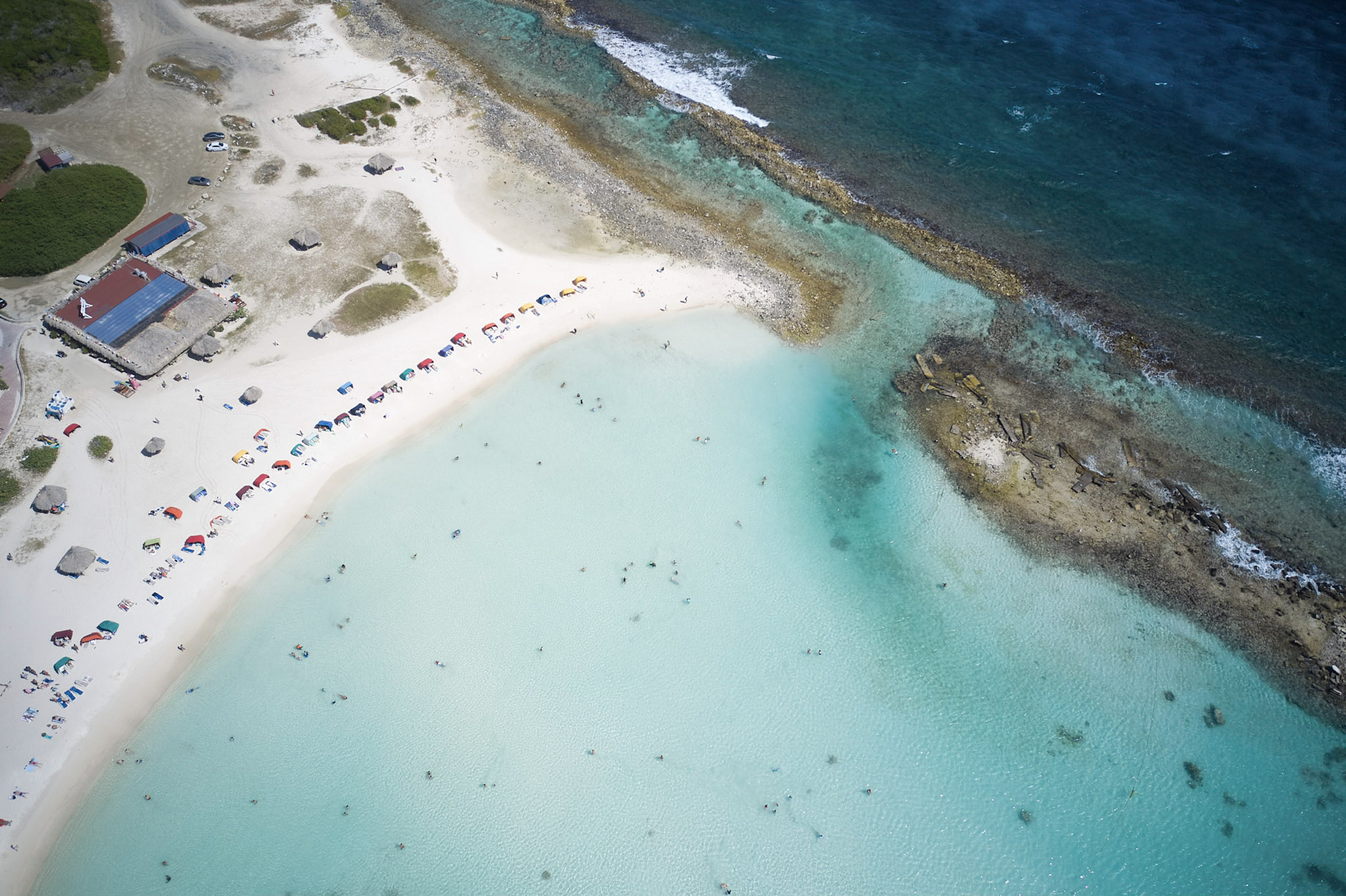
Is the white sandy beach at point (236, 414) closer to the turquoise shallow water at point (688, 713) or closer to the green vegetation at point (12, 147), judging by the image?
the turquoise shallow water at point (688, 713)

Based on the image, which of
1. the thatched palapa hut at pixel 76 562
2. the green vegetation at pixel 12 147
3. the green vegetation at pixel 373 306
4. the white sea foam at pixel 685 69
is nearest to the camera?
the thatched palapa hut at pixel 76 562

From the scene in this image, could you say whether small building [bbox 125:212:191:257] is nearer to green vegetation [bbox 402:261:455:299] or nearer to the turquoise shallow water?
green vegetation [bbox 402:261:455:299]

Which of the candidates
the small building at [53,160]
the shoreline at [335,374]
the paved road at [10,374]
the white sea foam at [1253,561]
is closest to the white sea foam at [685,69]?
the shoreline at [335,374]

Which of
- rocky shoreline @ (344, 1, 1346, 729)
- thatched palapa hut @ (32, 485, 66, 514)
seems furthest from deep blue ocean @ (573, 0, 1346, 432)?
thatched palapa hut @ (32, 485, 66, 514)

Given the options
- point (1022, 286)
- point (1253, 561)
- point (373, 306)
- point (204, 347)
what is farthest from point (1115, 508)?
point (204, 347)

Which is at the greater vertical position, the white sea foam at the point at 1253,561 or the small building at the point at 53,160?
the white sea foam at the point at 1253,561

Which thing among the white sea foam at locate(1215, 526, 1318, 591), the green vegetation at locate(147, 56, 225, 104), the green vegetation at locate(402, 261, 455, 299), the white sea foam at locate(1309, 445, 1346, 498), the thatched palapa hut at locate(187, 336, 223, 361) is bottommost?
the thatched palapa hut at locate(187, 336, 223, 361)

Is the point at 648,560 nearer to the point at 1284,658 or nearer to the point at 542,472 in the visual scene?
the point at 542,472
